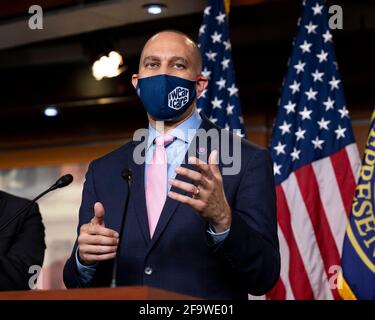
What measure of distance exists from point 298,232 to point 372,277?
53 centimetres

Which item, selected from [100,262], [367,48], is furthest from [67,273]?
[367,48]

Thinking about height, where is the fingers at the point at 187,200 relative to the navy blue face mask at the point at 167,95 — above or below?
below

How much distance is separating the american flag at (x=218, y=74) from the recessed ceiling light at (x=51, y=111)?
2.47 meters

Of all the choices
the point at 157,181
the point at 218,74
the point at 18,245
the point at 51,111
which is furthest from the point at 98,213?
the point at 51,111

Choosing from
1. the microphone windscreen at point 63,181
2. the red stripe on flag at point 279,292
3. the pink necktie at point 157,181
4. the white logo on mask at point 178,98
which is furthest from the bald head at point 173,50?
the red stripe on flag at point 279,292

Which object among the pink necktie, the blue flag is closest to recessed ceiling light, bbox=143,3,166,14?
the blue flag

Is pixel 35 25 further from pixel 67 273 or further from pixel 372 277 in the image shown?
pixel 67 273

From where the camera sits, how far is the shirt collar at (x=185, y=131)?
2646mm

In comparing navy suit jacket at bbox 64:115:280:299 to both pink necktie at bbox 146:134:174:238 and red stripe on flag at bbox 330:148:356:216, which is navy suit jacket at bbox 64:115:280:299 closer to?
pink necktie at bbox 146:134:174:238

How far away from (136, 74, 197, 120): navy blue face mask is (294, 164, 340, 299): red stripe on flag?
1826 mm

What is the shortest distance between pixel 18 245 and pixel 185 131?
1127 mm

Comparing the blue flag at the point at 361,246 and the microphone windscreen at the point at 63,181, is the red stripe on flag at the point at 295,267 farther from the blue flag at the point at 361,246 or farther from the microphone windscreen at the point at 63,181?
the microphone windscreen at the point at 63,181

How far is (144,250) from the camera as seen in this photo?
2.47 m

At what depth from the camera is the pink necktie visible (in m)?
2.55
